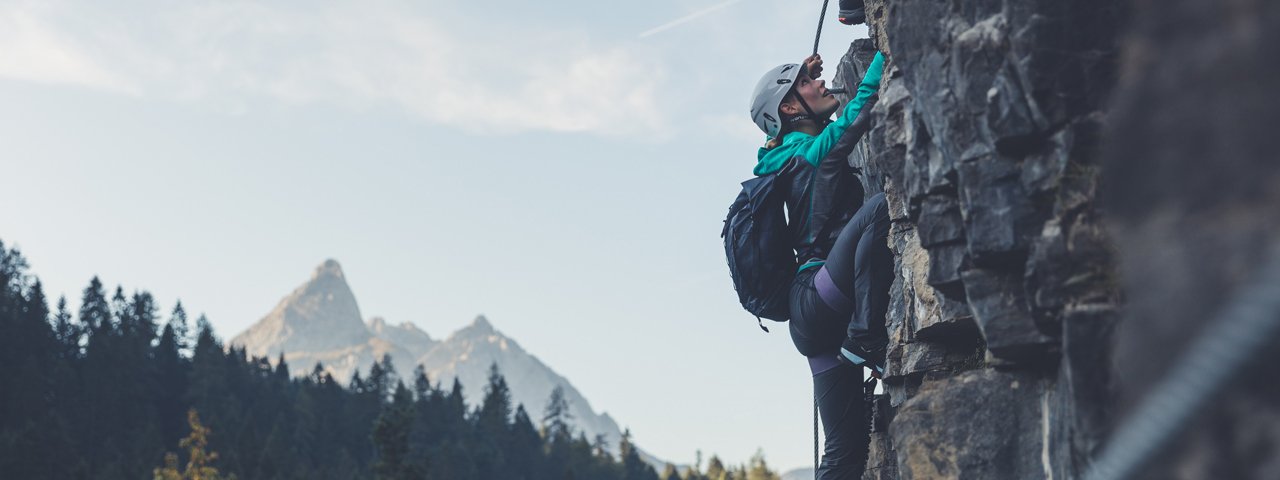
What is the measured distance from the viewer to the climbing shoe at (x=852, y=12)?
13.0 meters

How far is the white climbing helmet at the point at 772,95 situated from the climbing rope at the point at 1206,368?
7.84 metres

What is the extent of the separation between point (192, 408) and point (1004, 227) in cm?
11699

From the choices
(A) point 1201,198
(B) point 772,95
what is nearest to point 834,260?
(B) point 772,95

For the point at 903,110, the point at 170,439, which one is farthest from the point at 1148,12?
the point at 170,439

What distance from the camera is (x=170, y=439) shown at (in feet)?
403

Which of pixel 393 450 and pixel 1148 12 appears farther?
pixel 393 450

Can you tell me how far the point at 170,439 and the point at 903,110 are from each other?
126 meters

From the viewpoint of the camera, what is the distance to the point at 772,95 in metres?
11.6

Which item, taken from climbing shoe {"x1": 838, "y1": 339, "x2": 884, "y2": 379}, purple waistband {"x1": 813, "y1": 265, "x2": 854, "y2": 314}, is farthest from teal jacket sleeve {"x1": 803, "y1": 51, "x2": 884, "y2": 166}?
climbing shoe {"x1": 838, "y1": 339, "x2": 884, "y2": 379}

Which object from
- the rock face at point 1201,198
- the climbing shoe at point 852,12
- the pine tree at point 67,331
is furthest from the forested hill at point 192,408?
the rock face at point 1201,198

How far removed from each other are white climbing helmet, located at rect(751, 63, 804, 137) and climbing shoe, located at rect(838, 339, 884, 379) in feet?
7.23

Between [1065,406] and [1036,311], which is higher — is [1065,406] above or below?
below

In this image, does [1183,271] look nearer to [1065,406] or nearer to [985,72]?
[1065,406]

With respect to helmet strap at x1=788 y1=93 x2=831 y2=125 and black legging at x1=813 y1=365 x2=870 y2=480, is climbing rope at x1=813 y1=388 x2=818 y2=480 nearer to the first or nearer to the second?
black legging at x1=813 y1=365 x2=870 y2=480
